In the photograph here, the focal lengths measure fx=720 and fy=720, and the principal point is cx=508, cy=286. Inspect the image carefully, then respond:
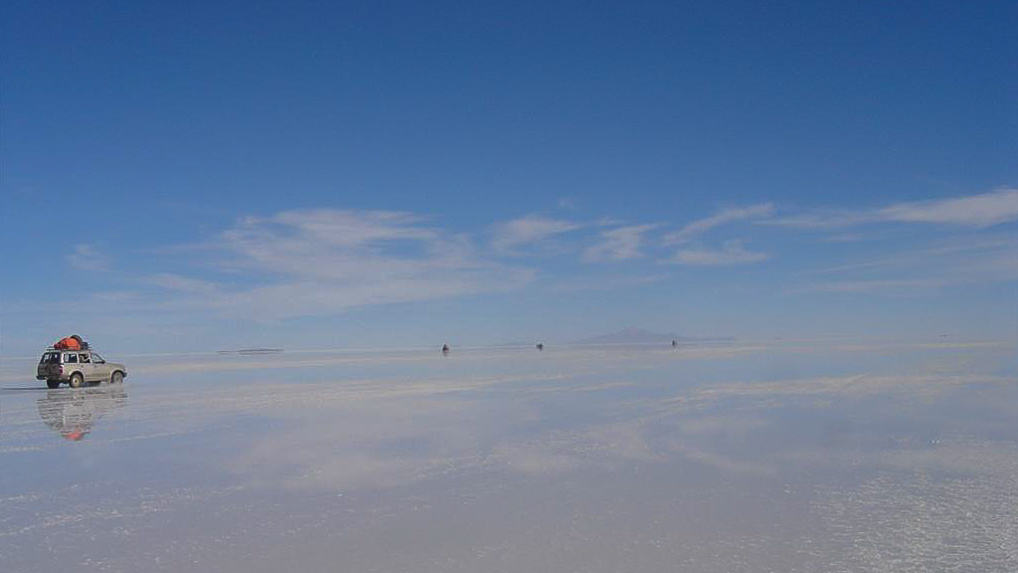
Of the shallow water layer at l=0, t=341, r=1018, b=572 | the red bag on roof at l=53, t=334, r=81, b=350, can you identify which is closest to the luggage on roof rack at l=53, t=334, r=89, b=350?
the red bag on roof at l=53, t=334, r=81, b=350

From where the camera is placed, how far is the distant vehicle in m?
31.8

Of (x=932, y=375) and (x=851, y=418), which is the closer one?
(x=851, y=418)

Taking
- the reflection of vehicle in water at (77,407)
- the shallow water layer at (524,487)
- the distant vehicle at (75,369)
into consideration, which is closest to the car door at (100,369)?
the distant vehicle at (75,369)

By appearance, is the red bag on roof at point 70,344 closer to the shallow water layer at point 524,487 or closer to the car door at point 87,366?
the car door at point 87,366

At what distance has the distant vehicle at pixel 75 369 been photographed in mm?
31844

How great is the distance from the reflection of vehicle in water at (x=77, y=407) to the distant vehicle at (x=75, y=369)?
3.29 feet

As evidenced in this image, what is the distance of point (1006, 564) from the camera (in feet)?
22.4

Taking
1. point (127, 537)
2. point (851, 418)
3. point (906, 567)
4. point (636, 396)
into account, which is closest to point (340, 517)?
point (127, 537)

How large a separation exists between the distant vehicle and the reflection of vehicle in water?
1002 mm

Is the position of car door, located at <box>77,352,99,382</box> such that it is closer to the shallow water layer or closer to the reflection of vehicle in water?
the reflection of vehicle in water

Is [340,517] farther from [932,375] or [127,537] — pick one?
[932,375]

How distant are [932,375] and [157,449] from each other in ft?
95.6

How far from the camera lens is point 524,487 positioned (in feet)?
34.3

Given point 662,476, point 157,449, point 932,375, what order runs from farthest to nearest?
point 932,375 < point 157,449 < point 662,476
